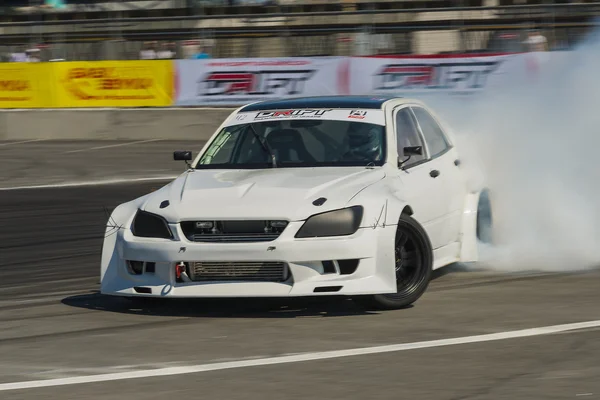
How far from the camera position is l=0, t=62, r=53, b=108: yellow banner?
28191mm

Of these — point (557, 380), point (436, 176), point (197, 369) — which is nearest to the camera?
point (557, 380)

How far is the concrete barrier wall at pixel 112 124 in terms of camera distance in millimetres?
26578

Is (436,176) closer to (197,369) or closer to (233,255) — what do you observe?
(233,255)

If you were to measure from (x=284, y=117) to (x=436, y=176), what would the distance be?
1224mm

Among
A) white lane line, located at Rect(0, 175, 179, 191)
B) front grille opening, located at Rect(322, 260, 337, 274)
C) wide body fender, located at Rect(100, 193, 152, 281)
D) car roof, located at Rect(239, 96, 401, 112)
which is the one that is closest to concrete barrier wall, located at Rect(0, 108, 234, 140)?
white lane line, located at Rect(0, 175, 179, 191)

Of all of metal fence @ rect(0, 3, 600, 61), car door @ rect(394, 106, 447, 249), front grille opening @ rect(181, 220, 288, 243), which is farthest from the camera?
metal fence @ rect(0, 3, 600, 61)

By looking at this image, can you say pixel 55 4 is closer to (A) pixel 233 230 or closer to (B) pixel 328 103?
(B) pixel 328 103

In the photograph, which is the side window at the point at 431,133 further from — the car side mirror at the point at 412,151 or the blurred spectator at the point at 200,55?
the blurred spectator at the point at 200,55

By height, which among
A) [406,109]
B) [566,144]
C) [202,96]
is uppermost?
[406,109]

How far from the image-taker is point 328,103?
9.23m

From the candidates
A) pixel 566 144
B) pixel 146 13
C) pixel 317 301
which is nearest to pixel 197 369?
pixel 317 301

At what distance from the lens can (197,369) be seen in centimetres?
615

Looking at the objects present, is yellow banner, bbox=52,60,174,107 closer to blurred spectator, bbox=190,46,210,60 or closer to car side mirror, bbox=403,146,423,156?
blurred spectator, bbox=190,46,210,60

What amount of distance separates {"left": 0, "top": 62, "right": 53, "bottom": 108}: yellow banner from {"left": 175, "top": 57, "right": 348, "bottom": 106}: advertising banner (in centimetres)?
351
